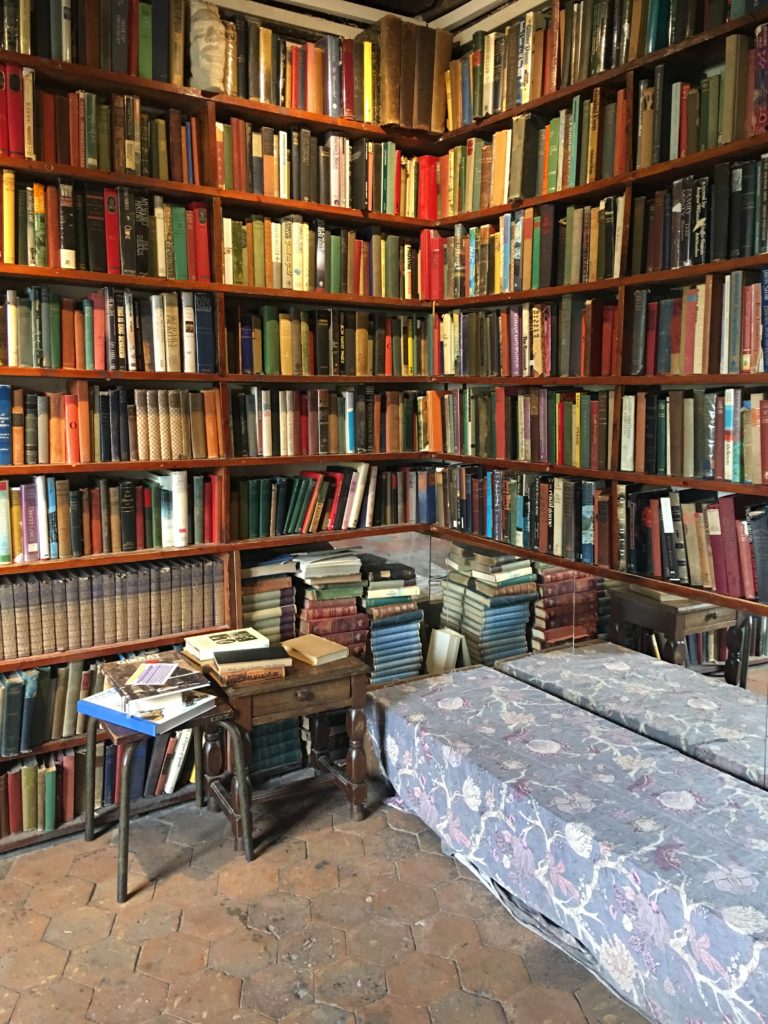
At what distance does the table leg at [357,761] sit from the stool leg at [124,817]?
0.76 m

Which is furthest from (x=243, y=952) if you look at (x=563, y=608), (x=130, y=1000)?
(x=563, y=608)

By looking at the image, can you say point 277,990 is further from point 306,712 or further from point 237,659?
point 237,659

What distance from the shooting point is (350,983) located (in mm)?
2035

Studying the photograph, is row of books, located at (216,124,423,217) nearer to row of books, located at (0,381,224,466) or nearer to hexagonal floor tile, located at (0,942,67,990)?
row of books, located at (0,381,224,466)

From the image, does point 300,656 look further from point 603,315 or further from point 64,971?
point 603,315

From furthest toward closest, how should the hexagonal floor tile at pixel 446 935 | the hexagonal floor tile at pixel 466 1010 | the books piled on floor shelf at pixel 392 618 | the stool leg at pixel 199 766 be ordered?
the books piled on floor shelf at pixel 392 618 < the stool leg at pixel 199 766 < the hexagonal floor tile at pixel 446 935 < the hexagonal floor tile at pixel 466 1010

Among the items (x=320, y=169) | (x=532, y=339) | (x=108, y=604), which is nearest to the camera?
(x=108, y=604)

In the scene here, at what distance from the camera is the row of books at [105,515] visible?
2.60 meters

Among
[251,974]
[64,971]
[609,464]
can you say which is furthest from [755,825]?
[64,971]

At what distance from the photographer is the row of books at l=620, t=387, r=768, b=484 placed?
7.25 feet

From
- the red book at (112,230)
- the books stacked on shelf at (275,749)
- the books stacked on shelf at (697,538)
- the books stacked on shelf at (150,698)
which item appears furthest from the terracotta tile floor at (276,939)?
the red book at (112,230)

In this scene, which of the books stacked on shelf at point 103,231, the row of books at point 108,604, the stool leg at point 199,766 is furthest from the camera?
the stool leg at point 199,766

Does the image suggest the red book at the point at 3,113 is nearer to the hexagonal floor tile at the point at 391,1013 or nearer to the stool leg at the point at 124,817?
the stool leg at the point at 124,817

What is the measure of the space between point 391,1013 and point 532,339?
2.13 m
